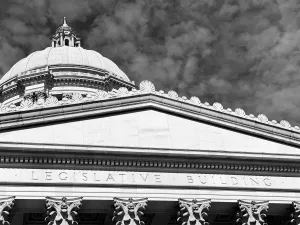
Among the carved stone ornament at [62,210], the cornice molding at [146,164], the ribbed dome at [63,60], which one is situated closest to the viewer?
the carved stone ornament at [62,210]

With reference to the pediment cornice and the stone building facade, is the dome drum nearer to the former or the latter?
the pediment cornice

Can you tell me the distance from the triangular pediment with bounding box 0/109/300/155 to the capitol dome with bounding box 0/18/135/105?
25578mm

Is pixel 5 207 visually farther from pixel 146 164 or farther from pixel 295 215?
pixel 295 215

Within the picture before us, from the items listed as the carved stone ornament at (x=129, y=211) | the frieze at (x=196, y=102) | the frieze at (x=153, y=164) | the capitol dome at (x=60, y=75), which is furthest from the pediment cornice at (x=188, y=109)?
the capitol dome at (x=60, y=75)

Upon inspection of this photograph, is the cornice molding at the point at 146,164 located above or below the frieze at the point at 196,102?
below

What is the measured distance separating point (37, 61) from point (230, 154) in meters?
41.2

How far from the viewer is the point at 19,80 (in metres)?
59.7

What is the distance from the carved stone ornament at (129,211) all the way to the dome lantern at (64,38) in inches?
2006

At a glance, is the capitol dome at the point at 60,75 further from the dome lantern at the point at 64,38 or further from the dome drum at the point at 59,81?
the dome lantern at the point at 64,38

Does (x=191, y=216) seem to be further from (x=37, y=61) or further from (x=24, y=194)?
(x=37, y=61)

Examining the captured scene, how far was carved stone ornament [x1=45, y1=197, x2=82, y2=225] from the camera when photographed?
25256 millimetres

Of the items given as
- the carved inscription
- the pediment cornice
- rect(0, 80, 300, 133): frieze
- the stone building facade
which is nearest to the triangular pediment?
the stone building facade

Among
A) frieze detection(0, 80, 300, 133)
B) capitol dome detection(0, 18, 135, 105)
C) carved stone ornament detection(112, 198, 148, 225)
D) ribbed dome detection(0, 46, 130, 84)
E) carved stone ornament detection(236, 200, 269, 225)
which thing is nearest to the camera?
carved stone ornament detection(112, 198, 148, 225)

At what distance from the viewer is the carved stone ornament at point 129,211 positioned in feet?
85.1
